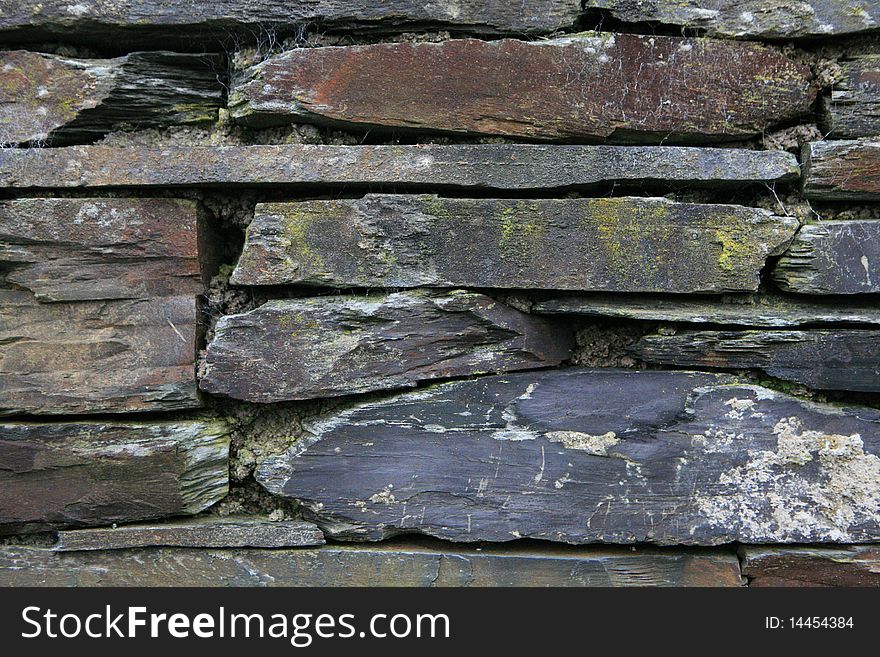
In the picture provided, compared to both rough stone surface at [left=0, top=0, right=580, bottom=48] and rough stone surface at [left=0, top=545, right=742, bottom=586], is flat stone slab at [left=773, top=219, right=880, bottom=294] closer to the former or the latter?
rough stone surface at [left=0, top=545, right=742, bottom=586]

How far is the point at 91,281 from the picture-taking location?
2303 millimetres

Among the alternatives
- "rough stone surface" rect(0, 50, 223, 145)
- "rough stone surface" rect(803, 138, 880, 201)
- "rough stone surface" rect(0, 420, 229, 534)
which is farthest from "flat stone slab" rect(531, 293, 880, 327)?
"rough stone surface" rect(0, 50, 223, 145)

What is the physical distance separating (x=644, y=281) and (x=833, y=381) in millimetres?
724

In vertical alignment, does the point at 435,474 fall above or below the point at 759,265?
below

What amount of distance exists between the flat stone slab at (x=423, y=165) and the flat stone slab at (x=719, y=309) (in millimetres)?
402

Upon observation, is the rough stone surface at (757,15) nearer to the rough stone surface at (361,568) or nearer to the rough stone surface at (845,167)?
the rough stone surface at (845,167)

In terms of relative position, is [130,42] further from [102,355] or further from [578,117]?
[578,117]

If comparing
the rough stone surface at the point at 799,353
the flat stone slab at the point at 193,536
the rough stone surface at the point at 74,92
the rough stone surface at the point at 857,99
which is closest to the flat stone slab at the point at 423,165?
the rough stone surface at the point at 74,92

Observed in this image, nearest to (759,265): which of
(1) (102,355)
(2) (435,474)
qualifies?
(2) (435,474)

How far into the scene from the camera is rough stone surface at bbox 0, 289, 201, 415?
7.61 feet

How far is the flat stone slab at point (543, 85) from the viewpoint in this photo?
89.4 inches

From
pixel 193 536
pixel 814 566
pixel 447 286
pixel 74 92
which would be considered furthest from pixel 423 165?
pixel 814 566

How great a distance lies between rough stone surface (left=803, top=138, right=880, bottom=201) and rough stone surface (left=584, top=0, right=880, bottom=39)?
0.38 metres
